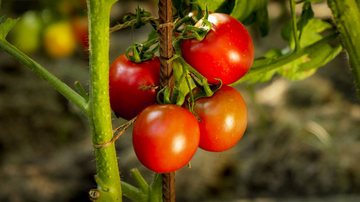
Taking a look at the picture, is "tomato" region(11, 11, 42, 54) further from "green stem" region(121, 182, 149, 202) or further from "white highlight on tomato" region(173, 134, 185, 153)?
"white highlight on tomato" region(173, 134, 185, 153)

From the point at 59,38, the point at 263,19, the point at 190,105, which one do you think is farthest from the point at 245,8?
the point at 59,38

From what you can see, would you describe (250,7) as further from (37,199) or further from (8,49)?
(37,199)

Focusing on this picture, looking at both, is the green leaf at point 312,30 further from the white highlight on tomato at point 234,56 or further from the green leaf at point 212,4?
the white highlight on tomato at point 234,56

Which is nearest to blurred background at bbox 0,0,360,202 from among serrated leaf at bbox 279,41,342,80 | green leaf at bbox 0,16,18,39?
serrated leaf at bbox 279,41,342,80

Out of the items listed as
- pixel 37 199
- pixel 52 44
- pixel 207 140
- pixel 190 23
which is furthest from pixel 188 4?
pixel 52 44

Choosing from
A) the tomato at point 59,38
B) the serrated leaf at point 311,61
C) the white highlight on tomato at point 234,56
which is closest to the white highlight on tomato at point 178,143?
the white highlight on tomato at point 234,56

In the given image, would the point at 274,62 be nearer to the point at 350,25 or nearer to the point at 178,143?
the point at 350,25
